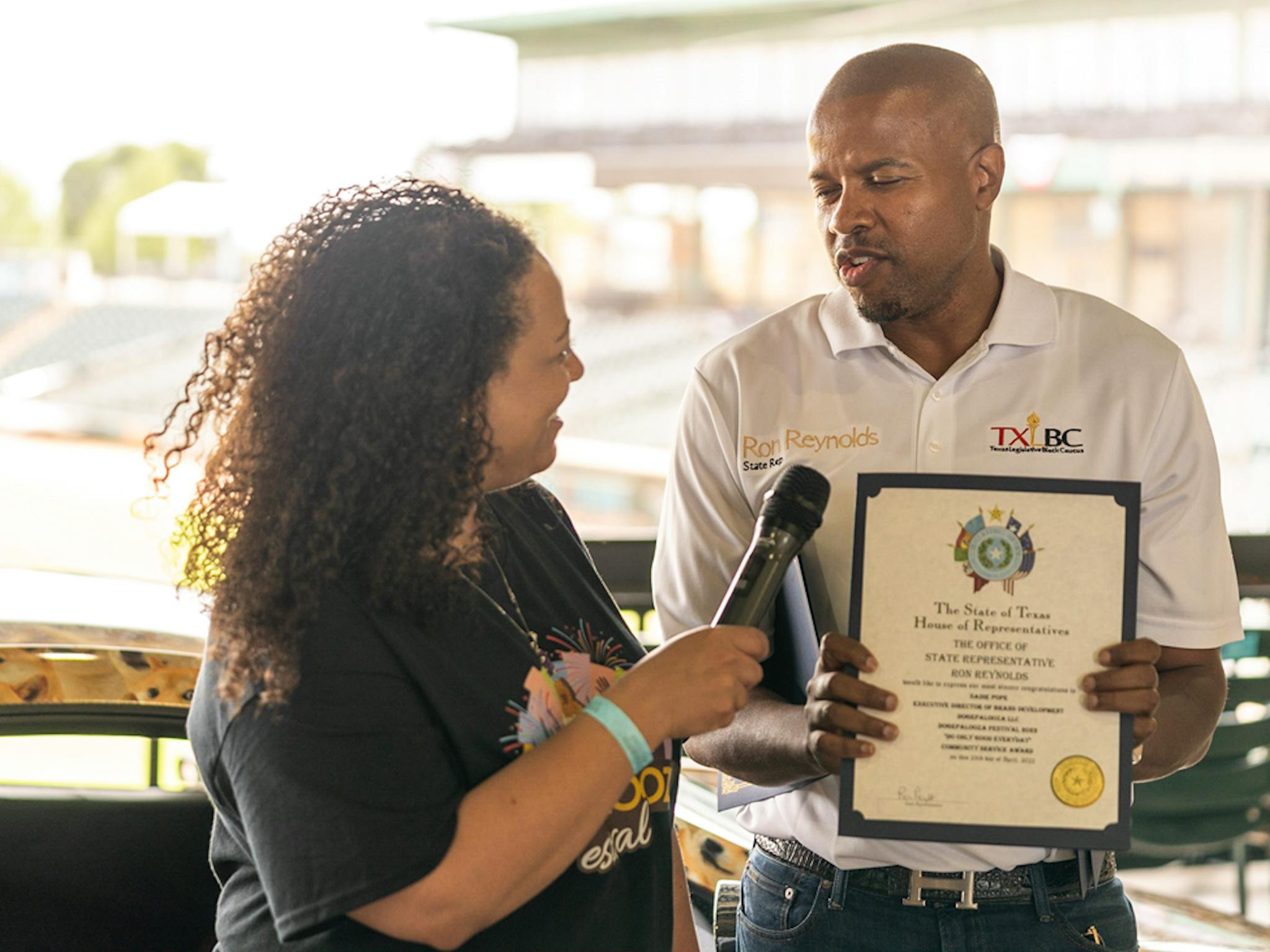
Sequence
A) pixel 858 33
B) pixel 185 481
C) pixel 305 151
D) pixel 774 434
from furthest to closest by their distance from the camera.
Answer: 1. pixel 858 33
2. pixel 305 151
3. pixel 774 434
4. pixel 185 481

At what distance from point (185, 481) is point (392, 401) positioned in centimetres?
42

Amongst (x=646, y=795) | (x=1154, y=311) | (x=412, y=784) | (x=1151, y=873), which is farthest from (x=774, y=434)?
(x=1154, y=311)

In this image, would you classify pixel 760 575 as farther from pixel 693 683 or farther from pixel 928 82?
pixel 928 82

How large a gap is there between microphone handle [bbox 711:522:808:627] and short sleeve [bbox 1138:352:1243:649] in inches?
17.9

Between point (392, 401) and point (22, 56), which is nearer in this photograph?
point (392, 401)

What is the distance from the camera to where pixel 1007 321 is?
1.54 m

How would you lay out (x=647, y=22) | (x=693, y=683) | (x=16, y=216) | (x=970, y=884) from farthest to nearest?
(x=647, y=22) < (x=16, y=216) < (x=970, y=884) < (x=693, y=683)

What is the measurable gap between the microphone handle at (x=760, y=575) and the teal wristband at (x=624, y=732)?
0.16 meters

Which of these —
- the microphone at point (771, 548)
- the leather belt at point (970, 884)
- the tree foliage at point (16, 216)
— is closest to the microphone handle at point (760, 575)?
the microphone at point (771, 548)

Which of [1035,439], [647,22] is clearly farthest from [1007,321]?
[647,22]

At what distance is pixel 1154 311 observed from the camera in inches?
757

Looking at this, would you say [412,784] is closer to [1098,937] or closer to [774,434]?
[774,434]

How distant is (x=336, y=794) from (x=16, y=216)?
2056 centimetres
